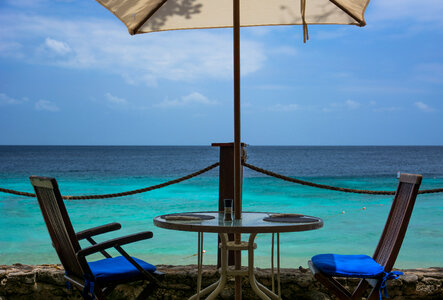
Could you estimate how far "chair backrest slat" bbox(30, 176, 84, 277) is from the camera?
2482 millimetres

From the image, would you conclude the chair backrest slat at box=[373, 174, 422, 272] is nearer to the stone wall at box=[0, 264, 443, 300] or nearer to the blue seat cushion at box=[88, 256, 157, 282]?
the stone wall at box=[0, 264, 443, 300]

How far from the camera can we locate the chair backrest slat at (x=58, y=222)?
8.14 feet

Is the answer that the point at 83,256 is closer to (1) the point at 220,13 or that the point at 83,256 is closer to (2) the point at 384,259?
(2) the point at 384,259

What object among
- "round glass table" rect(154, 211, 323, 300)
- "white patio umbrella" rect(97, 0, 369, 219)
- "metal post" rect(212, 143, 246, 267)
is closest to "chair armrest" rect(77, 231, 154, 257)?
"round glass table" rect(154, 211, 323, 300)

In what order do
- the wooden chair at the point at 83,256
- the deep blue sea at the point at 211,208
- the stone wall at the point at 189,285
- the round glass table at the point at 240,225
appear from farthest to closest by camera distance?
the deep blue sea at the point at 211,208 < the stone wall at the point at 189,285 < the wooden chair at the point at 83,256 < the round glass table at the point at 240,225

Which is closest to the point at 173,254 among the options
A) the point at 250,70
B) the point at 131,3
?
the point at 131,3

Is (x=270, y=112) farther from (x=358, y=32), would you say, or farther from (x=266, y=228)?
(x=266, y=228)

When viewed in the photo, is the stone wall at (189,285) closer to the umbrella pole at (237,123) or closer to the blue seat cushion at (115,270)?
the blue seat cushion at (115,270)

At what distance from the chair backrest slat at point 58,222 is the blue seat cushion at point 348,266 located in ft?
4.02

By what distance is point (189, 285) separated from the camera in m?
3.68

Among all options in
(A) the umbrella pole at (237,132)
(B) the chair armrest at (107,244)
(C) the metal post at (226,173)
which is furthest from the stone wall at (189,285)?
(B) the chair armrest at (107,244)

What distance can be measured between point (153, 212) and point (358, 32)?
41.6 m

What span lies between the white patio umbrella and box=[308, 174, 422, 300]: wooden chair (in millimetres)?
1086

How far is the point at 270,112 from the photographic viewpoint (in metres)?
54.1
